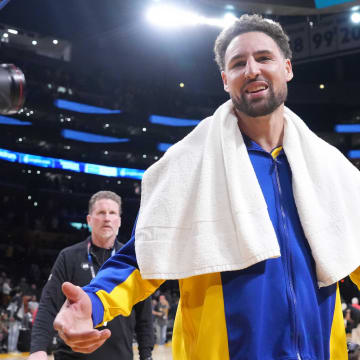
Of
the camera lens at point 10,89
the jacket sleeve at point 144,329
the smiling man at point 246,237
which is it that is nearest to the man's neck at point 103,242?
the jacket sleeve at point 144,329

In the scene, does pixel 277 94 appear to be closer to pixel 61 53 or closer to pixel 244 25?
pixel 244 25

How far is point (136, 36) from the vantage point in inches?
1000

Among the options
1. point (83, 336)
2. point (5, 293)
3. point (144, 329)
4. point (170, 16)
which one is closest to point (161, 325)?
point (5, 293)

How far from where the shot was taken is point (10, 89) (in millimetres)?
3529

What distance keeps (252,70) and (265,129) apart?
9.3 inches

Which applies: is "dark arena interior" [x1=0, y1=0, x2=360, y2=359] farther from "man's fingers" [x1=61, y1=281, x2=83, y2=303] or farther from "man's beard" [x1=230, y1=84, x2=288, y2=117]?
"man's fingers" [x1=61, y1=281, x2=83, y2=303]

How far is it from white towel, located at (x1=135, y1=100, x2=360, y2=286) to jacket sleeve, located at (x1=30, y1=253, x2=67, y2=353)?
2551mm

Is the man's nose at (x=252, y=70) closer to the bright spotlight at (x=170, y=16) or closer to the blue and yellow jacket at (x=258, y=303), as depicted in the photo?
the blue and yellow jacket at (x=258, y=303)

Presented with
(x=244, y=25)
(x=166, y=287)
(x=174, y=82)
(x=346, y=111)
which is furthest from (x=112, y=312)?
(x=346, y=111)

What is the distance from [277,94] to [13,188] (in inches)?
947

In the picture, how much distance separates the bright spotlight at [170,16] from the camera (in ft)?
46.0

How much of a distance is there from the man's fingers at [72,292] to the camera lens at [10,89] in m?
2.21

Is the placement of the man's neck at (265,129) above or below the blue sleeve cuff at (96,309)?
above

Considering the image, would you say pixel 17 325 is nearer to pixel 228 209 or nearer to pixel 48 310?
pixel 48 310
